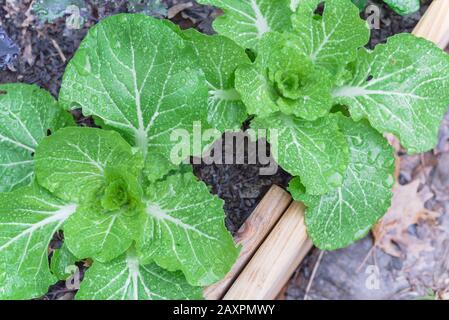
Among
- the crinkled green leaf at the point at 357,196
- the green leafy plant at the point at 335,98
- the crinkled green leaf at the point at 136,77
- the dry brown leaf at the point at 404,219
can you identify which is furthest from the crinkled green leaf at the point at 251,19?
the dry brown leaf at the point at 404,219

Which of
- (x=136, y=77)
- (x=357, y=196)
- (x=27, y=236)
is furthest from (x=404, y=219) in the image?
(x=27, y=236)

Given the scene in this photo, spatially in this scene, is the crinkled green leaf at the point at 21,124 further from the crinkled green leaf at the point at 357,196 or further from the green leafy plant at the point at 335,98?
the crinkled green leaf at the point at 357,196

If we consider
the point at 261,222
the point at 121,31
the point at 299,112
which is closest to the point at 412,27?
the point at 299,112

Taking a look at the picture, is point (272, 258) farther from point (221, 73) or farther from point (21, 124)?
point (21, 124)

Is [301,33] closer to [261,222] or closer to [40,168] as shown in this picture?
[261,222]

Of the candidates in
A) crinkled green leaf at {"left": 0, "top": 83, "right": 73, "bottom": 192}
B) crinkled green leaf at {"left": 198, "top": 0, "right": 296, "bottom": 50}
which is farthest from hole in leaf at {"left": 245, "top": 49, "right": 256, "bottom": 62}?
crinkled green leaf at {"left": 0, "top": 83, "right": 73, "bottom": 192}

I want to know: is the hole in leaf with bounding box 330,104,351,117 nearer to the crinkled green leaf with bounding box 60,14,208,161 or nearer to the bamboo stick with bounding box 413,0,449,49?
the bamboo stick with bounding box 413,0,449,49
